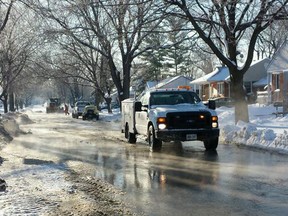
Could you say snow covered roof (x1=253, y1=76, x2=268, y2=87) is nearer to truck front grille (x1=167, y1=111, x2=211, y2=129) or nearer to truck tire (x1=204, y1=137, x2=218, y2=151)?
truck tire (x1=204, y1=137, x2=218, y2=151)

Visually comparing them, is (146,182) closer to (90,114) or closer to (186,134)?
(186,134)

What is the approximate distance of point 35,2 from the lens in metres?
17.4

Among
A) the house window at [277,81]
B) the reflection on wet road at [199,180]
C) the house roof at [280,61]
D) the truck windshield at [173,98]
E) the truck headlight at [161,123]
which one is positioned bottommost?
the reflection on wet road at [199,180]

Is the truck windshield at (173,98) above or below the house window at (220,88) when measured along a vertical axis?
below

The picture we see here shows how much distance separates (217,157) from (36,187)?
19.1 ft

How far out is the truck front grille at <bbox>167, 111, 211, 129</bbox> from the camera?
14.4 meters

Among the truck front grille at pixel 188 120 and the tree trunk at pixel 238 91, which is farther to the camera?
the tree trunk at pixel 238 91

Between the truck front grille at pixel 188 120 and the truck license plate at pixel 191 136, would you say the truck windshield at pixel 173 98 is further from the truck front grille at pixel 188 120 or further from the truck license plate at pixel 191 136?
the truck license plate at pixel 191 136

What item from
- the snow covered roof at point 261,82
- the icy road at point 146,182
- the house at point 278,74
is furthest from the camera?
the snow covered roof at point 261,82

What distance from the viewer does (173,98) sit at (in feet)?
52.8

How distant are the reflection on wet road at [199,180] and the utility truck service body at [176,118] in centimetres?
47

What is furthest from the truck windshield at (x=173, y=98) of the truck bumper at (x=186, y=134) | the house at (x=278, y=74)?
the house at (x=278, y=74)

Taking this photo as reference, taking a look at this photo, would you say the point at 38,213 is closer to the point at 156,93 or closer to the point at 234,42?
the point at 156,93

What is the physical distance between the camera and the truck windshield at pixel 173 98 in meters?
16.0
